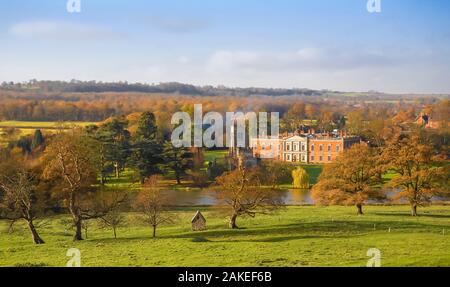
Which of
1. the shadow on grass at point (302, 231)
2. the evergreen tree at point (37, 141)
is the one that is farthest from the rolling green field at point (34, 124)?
the shadow on grass at point (302, 231)

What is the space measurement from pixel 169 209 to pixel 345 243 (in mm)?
8953

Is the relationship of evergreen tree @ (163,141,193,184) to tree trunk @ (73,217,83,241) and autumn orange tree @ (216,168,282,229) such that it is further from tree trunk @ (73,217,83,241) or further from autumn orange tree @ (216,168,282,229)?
tree trunk @ (73,217,83,241)

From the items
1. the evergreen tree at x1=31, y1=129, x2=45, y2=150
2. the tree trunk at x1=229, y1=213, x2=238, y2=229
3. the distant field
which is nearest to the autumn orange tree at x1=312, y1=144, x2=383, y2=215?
the tree trunk at x1=229, y1=213, x2=238, y2=229

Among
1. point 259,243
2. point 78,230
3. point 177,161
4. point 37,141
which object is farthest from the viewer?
point 37,141

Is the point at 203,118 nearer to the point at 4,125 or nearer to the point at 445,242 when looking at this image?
the point at 4,125

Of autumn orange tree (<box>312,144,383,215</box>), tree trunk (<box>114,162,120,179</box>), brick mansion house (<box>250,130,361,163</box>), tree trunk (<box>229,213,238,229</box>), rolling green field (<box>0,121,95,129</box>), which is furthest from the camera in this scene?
rolling green field (<box>0,121,95,129</box>)

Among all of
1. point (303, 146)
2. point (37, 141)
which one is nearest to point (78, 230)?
point (37, 141)

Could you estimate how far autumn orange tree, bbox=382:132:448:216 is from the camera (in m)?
18.9

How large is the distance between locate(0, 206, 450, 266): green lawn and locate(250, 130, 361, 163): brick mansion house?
444 inches

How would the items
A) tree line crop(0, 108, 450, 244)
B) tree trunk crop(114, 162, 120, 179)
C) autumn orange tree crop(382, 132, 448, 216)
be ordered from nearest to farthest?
tree line crop(0, 108, 450, 244) → autumn orange tree crop(382, 132, 448, 216) → tree trunk crop(114, 162, 120, 179)

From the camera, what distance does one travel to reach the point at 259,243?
12633 millimetres

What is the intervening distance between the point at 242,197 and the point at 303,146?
1459 cm

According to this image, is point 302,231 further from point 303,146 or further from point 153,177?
point 303,146

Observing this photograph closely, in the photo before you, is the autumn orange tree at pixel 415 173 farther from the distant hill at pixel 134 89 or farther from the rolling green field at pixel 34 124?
the rolling green field at pixel 34 124
